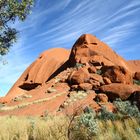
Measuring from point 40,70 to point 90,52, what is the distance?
25.6 meters

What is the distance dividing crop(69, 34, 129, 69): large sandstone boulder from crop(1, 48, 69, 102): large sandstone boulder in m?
14.9

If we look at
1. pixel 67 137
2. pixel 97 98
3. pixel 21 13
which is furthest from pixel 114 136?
pixel 97 98

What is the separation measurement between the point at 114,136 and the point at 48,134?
2744 millimetres

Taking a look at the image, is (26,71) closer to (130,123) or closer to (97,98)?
(97,98)

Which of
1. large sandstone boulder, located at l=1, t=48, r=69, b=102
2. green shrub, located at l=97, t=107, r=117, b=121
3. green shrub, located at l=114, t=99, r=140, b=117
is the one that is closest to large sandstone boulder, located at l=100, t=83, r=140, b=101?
green shrub, located at l=114, t=99, r=140, b=117

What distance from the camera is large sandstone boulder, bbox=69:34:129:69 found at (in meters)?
52.6

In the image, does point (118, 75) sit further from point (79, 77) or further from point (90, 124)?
point (90, 124)

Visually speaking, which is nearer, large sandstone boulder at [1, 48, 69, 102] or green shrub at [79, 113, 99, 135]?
green shrub at [79, 113, 99, 135]

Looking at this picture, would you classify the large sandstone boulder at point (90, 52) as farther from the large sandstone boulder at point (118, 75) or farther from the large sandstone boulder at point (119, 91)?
the large sandstone boulder at point (119, 91)

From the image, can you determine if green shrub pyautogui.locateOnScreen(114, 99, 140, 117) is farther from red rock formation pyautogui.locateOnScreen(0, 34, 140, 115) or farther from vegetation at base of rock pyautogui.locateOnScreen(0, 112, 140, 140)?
vegetation at base of rock pyautogui.locateOnScreen(0, 112, 140, 140)

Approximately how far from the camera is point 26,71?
83625 mm

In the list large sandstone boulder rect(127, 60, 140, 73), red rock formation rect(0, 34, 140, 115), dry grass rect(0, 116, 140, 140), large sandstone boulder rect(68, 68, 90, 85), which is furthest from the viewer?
large sandstone boulder rect(127, 60, 140, 73)

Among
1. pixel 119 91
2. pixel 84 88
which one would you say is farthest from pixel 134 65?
pixel 119 91

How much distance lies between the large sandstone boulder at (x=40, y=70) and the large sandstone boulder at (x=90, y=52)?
14.9 meters
